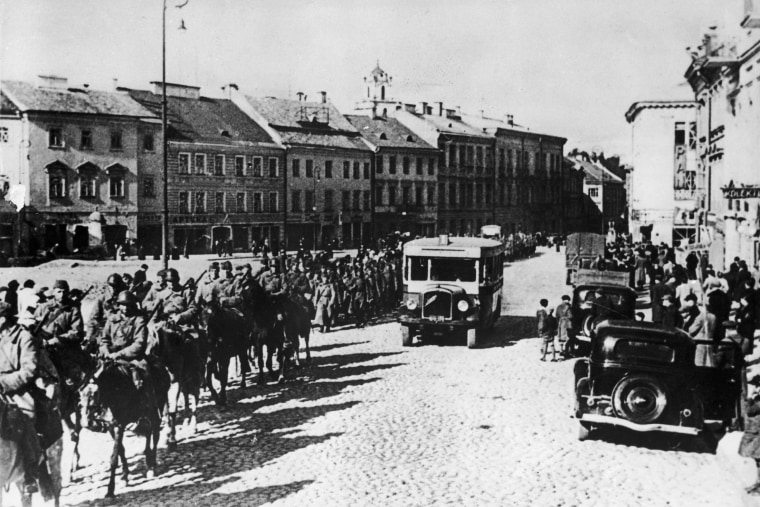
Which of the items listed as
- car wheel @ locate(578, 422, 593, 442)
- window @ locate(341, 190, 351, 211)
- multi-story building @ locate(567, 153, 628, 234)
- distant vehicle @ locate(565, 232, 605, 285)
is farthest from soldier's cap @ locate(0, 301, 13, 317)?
multi-story building @ locate(567, 153, 628, 234)

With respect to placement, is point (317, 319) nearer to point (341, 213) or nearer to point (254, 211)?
point (254, 211)

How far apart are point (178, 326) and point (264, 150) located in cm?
3520

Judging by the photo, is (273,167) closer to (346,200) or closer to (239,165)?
(239,165)

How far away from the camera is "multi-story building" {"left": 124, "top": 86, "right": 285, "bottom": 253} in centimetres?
3934

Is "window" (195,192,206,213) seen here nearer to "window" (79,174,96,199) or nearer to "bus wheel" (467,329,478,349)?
"window" (79,174,96,199)

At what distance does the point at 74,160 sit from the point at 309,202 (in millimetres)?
15483

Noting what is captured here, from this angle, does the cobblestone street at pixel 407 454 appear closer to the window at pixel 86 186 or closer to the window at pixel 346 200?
the window at pixel 86 186

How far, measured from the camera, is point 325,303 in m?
19.0

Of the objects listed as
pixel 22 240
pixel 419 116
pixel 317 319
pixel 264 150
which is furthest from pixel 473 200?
pixel 317 319

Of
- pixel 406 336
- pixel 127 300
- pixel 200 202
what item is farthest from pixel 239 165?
pixel 127 300

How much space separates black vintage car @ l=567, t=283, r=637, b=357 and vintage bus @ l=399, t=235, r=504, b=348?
192 cm

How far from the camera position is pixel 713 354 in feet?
34.0

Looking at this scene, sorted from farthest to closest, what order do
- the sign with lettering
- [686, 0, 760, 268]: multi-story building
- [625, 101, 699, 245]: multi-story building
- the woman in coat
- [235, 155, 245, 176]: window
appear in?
[235, 155, 245, 176]: window, [625, 101, 699, 245]: multi-story building, [686, 0, 760, 268]: multi-story building, the woman in coat, the sign with lettering

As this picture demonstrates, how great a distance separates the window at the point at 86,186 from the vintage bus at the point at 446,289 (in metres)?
24.4
